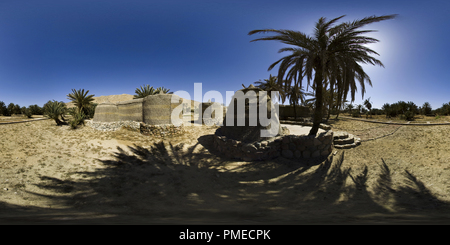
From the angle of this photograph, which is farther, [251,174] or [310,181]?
[251,174]

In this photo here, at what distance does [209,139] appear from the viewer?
39.2 feet

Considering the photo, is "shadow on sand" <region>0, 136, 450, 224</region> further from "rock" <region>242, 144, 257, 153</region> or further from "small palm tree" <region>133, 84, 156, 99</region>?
"small palm tree" <region>133, 84, 156, 99</region>

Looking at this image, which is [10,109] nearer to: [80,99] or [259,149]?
[80,99]

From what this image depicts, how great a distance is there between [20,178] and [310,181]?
9.92m

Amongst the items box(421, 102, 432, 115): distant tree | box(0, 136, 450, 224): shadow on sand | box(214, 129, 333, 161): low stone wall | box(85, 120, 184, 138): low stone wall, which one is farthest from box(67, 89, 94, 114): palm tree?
box(421, 102, 432, 115): distant tree

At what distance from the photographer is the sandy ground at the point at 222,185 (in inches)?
129

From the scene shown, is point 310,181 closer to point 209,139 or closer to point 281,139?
point 281,139

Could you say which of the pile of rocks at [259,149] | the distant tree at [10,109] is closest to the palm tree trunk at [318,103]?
the pile of rocks at [259,149]

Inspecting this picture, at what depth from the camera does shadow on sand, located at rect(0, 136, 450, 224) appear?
10.2ft

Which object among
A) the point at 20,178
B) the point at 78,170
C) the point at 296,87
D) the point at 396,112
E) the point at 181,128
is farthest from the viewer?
the point at 396,112

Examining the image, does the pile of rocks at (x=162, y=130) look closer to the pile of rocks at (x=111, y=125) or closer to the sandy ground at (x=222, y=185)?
the pile of rocks at (x=111, y=125)

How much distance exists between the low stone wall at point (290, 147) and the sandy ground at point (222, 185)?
1.21ft
